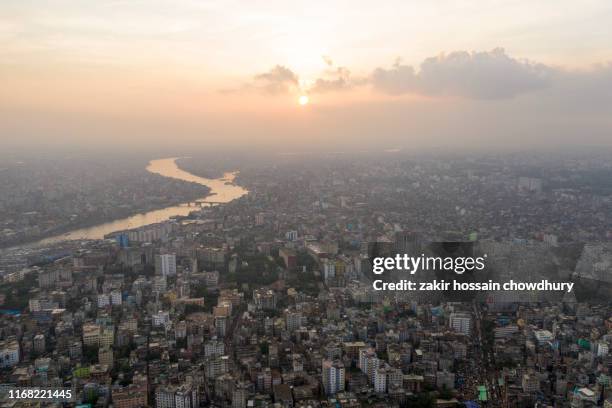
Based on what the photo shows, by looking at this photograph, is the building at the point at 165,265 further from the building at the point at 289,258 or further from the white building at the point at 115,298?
the building at the point at 289,258

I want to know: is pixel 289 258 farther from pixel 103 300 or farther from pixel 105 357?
pixel 105 357

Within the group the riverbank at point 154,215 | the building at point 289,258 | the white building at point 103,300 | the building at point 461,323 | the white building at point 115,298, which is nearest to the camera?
the building at point 461,323

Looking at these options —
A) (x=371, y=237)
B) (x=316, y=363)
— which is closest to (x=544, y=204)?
(x=371, y=237)

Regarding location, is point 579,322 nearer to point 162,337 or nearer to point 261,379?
point 261,379

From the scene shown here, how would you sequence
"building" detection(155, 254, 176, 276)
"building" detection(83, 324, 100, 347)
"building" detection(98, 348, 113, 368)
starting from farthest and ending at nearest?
"building" detection(155, 254, 176, 276)
"building" detection(83, 324, 100, 347)
"building" detection(98, 348, 113, 368)

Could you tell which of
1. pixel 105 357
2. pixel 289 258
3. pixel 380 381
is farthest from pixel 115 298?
pixel 380 381

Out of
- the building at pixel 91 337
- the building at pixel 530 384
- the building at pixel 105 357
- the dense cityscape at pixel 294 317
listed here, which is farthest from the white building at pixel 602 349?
the building at pixel 91 337

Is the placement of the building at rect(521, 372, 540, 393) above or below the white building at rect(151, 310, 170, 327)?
below

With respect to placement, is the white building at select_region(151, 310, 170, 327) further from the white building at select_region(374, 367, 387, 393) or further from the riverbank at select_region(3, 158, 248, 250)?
the riverbank at select_region(3, 158, 248, 250)

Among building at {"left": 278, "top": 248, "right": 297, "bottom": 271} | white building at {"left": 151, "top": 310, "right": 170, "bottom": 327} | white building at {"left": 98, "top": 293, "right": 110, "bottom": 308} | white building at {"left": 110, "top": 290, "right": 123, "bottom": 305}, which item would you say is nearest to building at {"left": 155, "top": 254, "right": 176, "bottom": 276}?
white building at {"left": 110, "top": 290, "right": 123, "bottom": 305}
